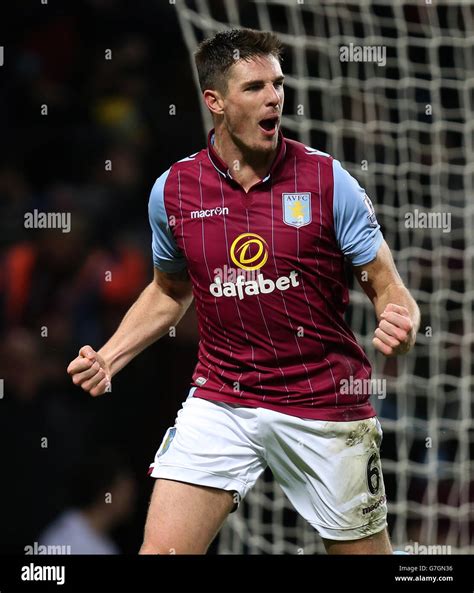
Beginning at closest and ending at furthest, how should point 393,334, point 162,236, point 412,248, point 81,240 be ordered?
1. point 393,334
2. point 162,236
3. point 412,248
4. point 81,240

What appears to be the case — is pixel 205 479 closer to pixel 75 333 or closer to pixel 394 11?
pixel 75 333

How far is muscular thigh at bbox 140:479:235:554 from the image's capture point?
313 cm

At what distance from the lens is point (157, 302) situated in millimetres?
3596

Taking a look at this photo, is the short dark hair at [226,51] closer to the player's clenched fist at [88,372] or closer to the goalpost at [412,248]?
the player's clenched fist at [88,372]

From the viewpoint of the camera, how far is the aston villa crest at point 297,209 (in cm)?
324

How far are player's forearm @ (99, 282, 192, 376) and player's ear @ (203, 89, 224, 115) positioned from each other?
0.60 metres

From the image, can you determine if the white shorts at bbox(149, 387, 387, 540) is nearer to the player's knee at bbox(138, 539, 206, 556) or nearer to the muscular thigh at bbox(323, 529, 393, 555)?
the muscular thigh at bbox(323, 529, 393, 555)

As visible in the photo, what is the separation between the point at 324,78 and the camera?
20.7ft

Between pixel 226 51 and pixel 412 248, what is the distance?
7.49ft

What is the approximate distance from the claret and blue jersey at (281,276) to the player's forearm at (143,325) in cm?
22

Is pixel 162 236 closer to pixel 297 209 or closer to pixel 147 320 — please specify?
pixel 147 320

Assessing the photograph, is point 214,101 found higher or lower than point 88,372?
higher

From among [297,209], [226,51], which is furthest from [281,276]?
[226,51]

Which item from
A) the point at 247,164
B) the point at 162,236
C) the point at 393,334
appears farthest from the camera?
the point at 162,236
